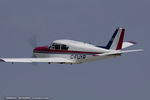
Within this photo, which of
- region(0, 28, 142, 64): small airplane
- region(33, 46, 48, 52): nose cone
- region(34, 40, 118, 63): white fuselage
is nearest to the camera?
region(0, 28, 142, 64): small airplane

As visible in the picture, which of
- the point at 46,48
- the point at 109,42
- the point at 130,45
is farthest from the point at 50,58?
the point at 130,45

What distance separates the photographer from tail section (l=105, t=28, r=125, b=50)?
89.9 m

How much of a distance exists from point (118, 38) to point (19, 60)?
14005 mm

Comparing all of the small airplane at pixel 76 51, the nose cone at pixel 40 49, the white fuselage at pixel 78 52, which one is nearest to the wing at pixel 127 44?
the small airplane at pixel 76 51

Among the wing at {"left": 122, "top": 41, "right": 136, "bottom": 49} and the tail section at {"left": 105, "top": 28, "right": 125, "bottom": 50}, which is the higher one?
the tail section at {"left": 105, "top": 28, "right": 125, "bottom": 50}

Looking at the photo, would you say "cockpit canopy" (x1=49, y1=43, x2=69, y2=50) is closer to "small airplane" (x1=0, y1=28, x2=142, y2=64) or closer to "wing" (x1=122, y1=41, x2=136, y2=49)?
"small airplane" (x1=0, y1=28, x2=142, y2=64)

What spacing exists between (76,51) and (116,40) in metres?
5.92

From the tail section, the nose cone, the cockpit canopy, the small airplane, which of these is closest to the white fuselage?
the small airplane

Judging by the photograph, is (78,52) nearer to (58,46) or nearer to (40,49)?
(58,46)

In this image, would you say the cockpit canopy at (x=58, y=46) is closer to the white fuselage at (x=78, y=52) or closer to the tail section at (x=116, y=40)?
the white fuselage at (x=78, y=52)

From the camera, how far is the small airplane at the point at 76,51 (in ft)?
288

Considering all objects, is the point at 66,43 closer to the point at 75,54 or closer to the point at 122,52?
the point at 75,54

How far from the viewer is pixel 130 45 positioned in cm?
10162

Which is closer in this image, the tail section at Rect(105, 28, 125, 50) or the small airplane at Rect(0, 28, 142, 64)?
the small airplane at Rect(0, 28, 142, 64)
